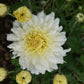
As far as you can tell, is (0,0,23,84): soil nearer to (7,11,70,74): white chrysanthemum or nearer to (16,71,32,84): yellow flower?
(7,11,70,74): white chrysanthemum

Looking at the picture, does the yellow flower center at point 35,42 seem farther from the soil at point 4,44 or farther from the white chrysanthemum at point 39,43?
the soil at point 4,44

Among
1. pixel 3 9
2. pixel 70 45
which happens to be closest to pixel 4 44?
pixel 70 45

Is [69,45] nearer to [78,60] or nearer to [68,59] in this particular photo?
[68,59]

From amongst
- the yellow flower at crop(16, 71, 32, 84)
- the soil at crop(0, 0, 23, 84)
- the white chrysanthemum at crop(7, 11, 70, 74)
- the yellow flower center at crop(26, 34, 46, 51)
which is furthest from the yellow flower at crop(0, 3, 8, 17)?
the soil at crop(0, 0, 23, 84)

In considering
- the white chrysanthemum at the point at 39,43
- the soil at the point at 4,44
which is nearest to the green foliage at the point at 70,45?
the white chrysanthemum at the point at 39,43

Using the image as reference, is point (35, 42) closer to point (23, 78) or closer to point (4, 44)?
point (23, 78)

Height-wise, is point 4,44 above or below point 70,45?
above

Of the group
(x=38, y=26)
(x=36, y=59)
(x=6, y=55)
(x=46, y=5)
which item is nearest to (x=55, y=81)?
(x=36, y=59)

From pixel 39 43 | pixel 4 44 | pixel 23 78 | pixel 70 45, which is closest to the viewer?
pixel 23 78
